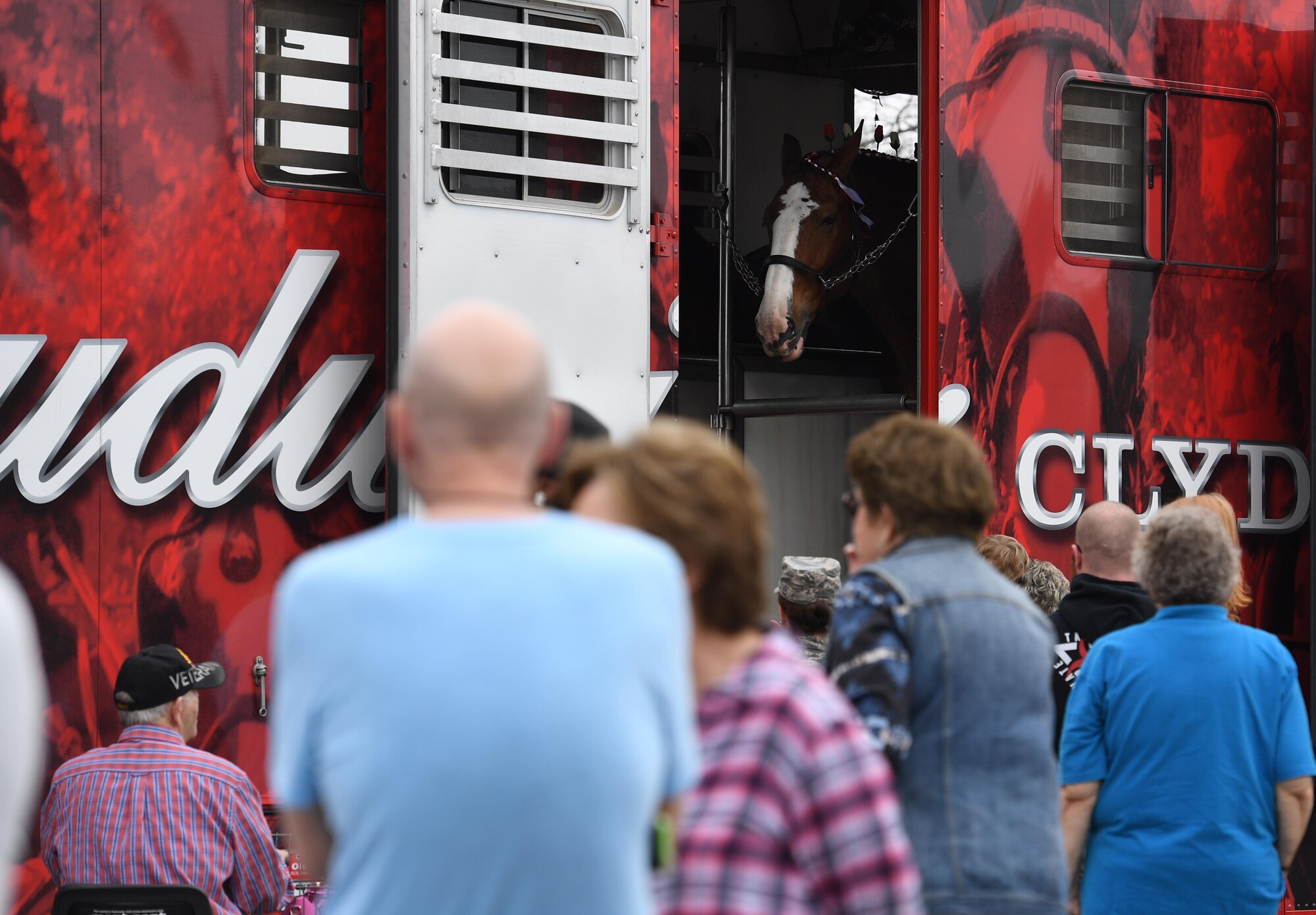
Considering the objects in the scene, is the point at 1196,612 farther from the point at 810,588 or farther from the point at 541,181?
the point at 541,181

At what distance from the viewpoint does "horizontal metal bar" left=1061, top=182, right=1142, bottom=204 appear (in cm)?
577

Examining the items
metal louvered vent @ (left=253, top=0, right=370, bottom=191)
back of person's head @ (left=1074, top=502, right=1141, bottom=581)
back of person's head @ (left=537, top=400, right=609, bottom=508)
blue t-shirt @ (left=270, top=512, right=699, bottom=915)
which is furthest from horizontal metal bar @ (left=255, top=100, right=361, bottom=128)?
blue t-shirt @ (left=270, top=512, right=699, bottom=915)

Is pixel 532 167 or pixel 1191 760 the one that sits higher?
pixel 532 167

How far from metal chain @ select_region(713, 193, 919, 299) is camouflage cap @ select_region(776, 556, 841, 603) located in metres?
2.74

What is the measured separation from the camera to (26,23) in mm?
4000

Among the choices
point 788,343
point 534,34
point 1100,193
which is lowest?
point 788,343

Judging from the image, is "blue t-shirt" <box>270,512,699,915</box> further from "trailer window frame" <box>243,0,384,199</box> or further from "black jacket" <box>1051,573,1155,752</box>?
"trailer window frame" <box>243,0,384,199</box>

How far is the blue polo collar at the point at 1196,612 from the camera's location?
10.9 feet

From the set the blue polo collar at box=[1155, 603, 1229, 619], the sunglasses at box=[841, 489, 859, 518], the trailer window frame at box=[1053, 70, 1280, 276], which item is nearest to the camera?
the sunglasses at box=[841, 489, 859, 518]

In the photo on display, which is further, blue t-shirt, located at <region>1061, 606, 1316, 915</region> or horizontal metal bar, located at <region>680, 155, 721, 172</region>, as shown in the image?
horizontal metal bar, located at <region>680, 155, 721, 172</region>

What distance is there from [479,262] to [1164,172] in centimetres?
281

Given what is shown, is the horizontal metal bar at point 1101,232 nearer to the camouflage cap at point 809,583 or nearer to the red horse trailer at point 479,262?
the red horse trailer at point 479,262

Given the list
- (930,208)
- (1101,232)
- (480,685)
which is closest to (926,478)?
(480,685)

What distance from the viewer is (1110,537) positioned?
4004mm
